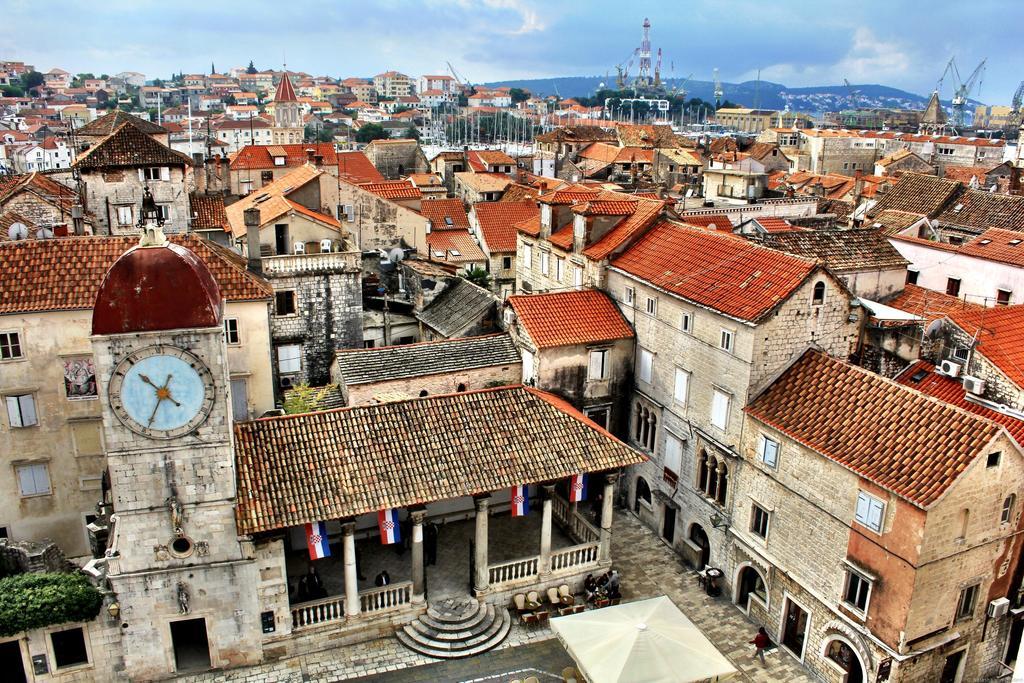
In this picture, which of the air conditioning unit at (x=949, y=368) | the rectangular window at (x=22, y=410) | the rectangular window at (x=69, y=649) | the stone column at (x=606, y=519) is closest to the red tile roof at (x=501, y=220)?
the stone column at (x=606, y=519)

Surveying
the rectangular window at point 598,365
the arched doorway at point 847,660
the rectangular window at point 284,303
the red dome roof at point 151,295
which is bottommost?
the arched doorway at point 847,660

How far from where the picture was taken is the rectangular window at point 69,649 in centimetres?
2528

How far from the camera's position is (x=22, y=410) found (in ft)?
105

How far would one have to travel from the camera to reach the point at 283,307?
43.7m

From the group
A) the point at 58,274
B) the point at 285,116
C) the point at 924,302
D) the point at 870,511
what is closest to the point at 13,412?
the point at 58,274

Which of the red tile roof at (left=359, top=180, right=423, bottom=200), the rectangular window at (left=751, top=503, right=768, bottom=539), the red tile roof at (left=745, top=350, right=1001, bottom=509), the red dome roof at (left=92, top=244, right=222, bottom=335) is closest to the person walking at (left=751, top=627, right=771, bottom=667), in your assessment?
the rectangular window at (left=751, top=503, right=768, bottom=539)

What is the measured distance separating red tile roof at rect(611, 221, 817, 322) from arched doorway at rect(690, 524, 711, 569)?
1010cm

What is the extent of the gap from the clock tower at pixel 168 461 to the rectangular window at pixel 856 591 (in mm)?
20030

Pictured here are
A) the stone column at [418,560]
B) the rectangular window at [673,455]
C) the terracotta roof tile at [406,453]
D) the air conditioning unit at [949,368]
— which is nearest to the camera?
the terracotta roof tile at [406,453]

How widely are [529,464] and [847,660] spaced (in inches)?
503

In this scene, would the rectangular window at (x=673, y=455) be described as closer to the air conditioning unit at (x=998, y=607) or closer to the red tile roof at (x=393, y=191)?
the air conditioning unit at (x=998, y=607)

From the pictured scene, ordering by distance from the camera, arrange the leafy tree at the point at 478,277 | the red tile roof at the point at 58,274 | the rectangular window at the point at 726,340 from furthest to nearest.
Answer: the leafy tree at the point at 478,277 < the red tile roof at the point at 58,274 < the rectangular window at the point at 726,340

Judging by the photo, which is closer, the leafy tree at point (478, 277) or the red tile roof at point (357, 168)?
the leafy tree at point (478, 277)

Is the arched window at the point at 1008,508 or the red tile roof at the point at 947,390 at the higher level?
the red tile roof at the point at 947,390
